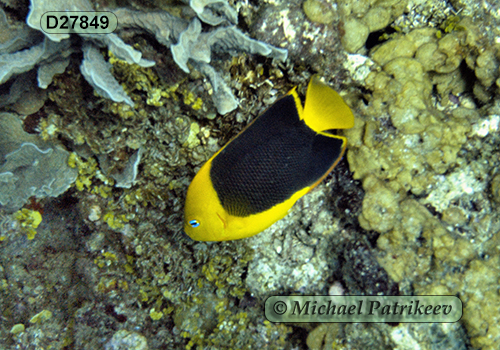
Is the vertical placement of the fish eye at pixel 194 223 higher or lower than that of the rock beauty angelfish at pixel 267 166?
lower

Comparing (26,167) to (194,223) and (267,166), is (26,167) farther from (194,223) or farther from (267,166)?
(267,166)

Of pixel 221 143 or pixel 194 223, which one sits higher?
pixel 221 143

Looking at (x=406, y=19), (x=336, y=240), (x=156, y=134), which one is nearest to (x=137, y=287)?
(x=156, y=134)

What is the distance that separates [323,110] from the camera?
6.67 ft

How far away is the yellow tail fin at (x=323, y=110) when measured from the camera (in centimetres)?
203

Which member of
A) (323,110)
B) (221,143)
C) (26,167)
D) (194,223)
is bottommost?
(26,167)

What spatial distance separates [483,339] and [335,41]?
264 centimetres

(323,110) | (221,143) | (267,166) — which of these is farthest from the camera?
(221,143)

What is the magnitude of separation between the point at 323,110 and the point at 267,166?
0.62 meters
